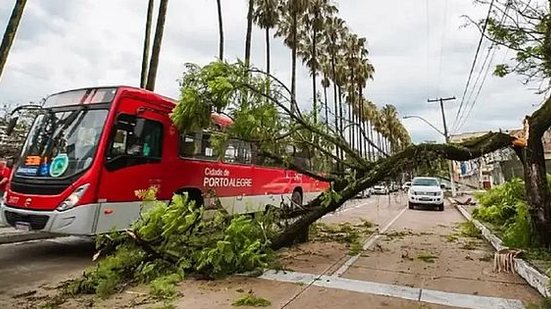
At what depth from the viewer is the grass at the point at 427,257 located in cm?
792

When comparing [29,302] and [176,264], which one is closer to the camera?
[29,302]

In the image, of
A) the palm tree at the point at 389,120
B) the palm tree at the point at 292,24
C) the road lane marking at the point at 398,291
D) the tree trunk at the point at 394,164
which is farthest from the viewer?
the palm tree at the point at 389,120

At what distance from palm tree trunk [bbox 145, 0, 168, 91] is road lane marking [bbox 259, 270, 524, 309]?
9.36 metres

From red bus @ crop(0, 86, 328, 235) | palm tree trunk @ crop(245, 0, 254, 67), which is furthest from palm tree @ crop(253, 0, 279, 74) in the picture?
red bus @ crop(0, 86, 328, 235)

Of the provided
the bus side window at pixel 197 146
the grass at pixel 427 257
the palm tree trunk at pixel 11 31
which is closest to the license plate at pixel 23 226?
the bus side window at pixel 197 146

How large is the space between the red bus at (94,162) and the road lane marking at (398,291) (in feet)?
8.07

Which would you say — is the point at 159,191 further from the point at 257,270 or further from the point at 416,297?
the point at 416,297

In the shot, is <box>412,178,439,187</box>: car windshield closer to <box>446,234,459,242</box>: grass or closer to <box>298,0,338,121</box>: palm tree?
<box>298,0,338,121</box>: palm tree

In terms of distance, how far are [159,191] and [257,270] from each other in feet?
10.00

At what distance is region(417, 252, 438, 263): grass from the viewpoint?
792 centimetres

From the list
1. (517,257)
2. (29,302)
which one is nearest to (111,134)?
(29,302)

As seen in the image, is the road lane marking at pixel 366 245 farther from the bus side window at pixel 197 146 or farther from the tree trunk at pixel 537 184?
the bus side window at pixel 197 146

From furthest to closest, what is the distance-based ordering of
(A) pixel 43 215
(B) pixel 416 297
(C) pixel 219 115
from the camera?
(C) pixel 219 115
(A) pixel 43 215
(B) pixel 416 297

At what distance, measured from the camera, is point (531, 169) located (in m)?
7.50
